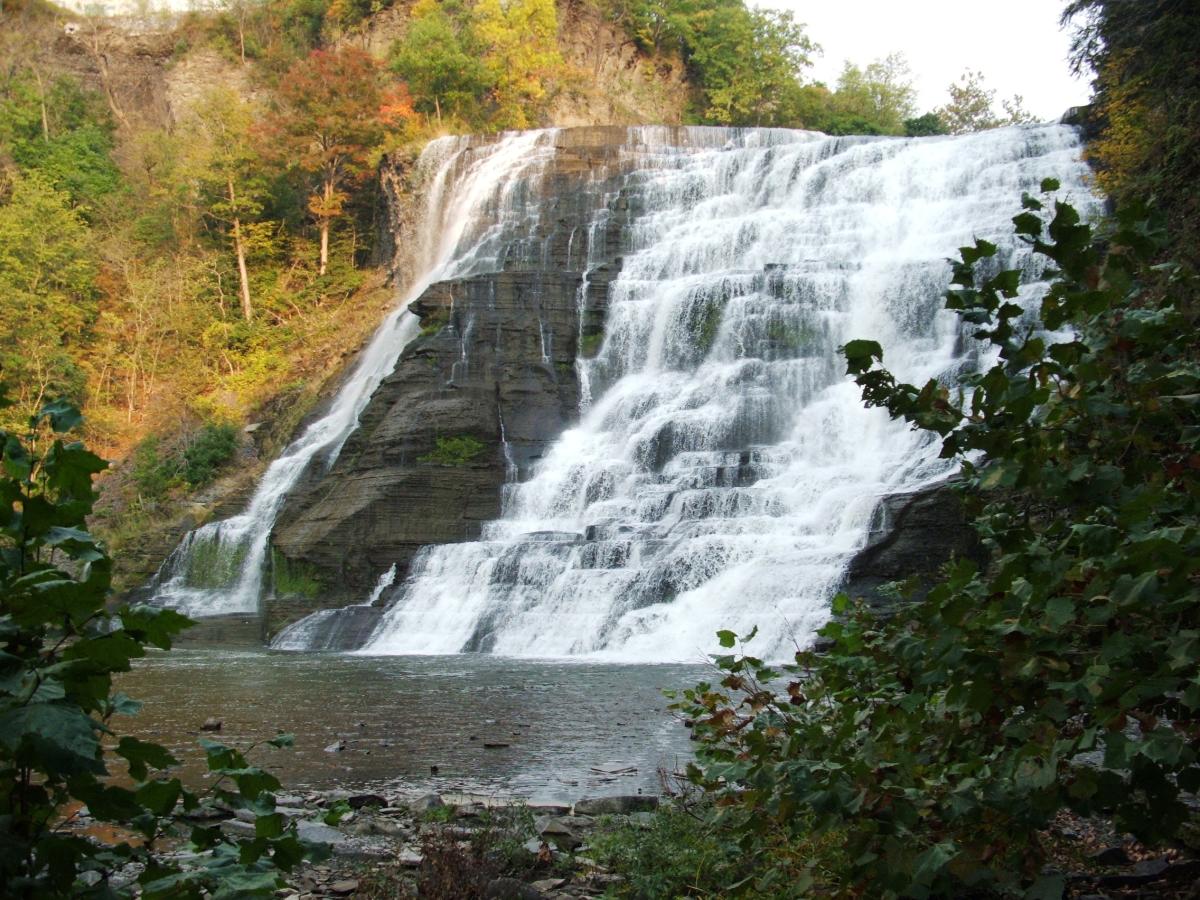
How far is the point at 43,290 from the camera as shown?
3300cm

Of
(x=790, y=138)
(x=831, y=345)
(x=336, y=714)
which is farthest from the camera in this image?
(x=790, y=138)

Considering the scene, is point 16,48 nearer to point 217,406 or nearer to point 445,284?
point 217,406

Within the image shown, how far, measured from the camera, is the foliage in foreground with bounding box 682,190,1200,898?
2189 mm

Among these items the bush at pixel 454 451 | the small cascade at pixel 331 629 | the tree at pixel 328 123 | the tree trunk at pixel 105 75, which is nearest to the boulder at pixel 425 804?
the small cascade at pixel 331 629

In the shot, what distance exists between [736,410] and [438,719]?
12626 millimetres

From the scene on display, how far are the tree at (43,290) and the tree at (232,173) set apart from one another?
4.65m

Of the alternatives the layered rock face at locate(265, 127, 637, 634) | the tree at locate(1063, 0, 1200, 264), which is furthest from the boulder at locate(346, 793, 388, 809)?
the layered rock face at locate(265, 127, 637, 634)

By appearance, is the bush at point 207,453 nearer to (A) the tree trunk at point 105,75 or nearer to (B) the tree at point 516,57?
(B) the tree at point 516,57

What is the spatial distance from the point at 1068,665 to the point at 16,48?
53563 mm

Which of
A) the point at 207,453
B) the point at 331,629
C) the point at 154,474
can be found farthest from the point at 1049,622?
the point at 154,474

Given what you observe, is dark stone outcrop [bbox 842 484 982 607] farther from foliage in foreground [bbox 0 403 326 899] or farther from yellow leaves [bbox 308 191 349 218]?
yellow leaves [bbox 308 191 349 218]

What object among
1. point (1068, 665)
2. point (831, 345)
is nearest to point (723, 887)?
point (1068, 665)

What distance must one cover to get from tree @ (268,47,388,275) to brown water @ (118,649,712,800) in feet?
77.2

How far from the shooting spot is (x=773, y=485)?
693 inches
